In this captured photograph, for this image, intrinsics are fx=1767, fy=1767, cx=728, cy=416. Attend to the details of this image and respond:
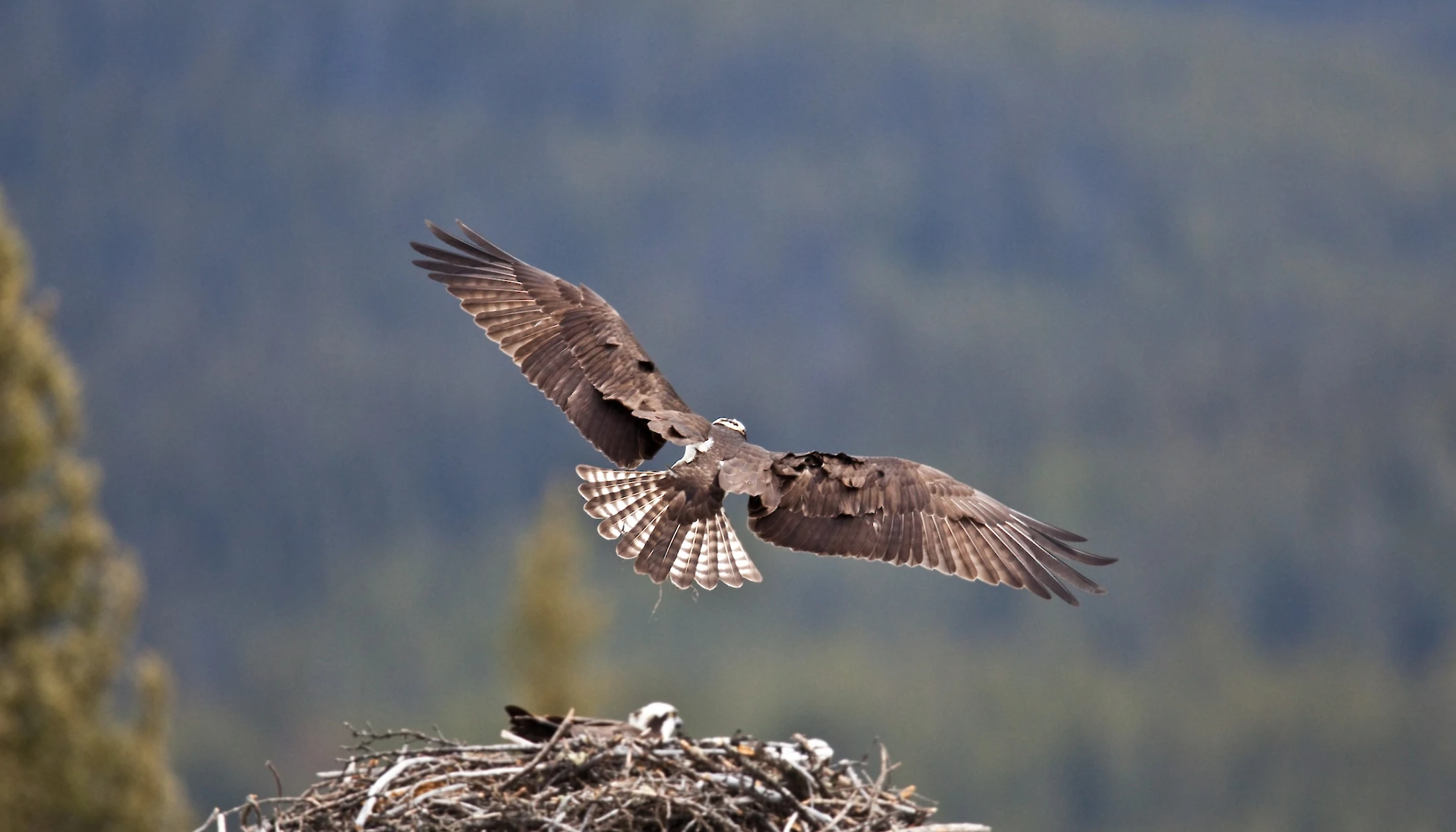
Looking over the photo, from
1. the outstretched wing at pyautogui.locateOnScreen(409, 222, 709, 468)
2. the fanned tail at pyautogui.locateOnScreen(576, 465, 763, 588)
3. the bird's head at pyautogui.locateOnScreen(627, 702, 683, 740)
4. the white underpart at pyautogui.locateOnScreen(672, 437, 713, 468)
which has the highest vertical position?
the outstretched wing at pyautogui.locateOnScreen(409, 222, 709, 468)

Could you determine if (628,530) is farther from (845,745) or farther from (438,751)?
(845,745)

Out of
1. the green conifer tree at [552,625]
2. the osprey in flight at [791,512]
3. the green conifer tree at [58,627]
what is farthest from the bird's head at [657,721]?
the green conifer tree at [552,625]

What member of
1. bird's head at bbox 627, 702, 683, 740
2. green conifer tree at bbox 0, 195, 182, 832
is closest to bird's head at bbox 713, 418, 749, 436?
bird's head at bbox 627, 702, 683, 740

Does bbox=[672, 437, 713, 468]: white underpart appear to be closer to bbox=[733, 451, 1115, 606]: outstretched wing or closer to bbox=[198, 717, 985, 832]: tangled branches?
bbox=[733, 451, 1115, 606]: outstretched wing

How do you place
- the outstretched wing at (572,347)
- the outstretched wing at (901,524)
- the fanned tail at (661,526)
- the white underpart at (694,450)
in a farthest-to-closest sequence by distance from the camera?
1. the outstretched wing at (572,347)
2. the white underpart at (694,450)
3. the fanned tail at (661,526)
4. the outstretched wing at (901,524)

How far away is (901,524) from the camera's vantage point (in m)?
10.6

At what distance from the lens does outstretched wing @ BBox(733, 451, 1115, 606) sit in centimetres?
1038

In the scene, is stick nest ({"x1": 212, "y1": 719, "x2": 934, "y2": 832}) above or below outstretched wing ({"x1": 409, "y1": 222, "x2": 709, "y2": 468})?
below

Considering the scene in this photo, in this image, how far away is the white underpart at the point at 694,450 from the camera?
10.8m

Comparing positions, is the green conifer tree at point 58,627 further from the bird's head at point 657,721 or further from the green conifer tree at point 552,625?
the bird's head at point 657,721

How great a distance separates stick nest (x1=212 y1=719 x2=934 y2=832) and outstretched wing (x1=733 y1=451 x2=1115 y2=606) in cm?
172

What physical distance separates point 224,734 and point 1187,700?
83728 millimetres

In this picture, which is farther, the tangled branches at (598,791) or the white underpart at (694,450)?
the white underpart at (694,450)

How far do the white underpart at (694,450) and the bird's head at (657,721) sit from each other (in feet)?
6.56
